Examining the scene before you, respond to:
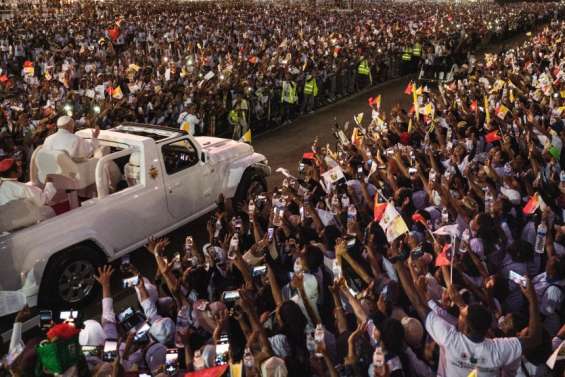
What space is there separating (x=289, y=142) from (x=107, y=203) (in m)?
7.90

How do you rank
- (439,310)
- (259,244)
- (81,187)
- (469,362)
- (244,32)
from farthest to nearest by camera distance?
1. (244,32)
2. (81,187)
3. (259,244)
4. (439,310)
5. (469,362)

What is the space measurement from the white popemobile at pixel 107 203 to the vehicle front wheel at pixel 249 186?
0.02 m

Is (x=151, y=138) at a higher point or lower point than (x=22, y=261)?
higher

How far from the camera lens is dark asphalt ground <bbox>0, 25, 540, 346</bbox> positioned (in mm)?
7078

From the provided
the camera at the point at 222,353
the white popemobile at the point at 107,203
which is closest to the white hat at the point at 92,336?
the white popemobile at the point at 107,203

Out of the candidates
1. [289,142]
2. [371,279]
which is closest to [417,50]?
[289,142]

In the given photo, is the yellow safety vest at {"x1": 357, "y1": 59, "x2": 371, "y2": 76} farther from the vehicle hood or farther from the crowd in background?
the vehicle hood

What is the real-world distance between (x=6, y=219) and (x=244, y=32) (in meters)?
24.2

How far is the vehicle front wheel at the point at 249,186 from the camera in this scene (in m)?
8.83

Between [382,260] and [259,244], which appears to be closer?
[382,260]

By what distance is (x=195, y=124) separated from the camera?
39.3 feet

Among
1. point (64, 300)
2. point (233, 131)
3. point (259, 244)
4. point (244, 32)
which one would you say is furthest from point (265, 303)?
point (244, 32)

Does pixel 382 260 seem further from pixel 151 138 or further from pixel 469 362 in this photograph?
pixel 151 138

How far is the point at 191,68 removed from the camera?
56.2 ft
